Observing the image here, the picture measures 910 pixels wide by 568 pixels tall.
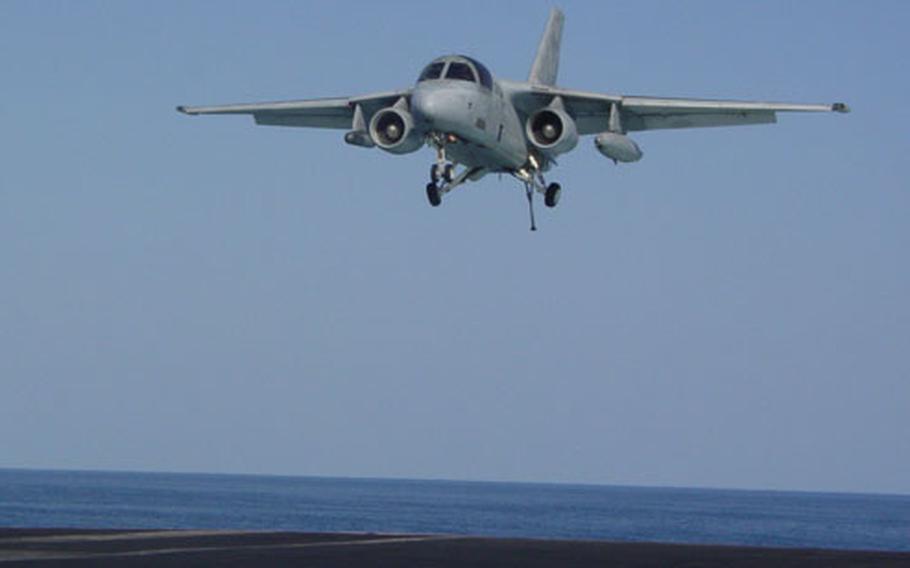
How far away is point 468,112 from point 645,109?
7200mm

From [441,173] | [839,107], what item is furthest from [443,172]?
[839,107]

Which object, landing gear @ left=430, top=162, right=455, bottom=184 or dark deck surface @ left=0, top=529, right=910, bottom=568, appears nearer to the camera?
dark deck surface @ left=0, top=529, right=910, bottom=568

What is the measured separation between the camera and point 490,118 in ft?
98.5

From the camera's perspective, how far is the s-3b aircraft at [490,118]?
28.7 meters

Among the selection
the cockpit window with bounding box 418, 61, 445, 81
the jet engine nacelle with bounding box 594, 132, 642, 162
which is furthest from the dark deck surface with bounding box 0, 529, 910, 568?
the jet engine nacelle with bounding box 594, 132, 642, 162

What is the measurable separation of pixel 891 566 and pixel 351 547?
842 centimetres

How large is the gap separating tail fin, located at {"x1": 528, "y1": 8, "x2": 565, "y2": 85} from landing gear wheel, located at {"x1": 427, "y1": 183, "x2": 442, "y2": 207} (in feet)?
26.2

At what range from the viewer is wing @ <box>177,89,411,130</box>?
3262 centimetres

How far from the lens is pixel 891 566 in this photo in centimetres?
1988

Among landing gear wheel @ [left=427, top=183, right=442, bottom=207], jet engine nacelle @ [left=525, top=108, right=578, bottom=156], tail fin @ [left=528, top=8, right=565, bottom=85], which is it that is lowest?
landing gear wheel @ [left=427, top=183, right=442, bottom=207]

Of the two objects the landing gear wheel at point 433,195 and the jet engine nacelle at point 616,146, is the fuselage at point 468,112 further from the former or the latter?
the jet engine nacelle at point 616,146

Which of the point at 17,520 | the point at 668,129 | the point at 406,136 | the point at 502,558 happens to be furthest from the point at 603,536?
the point at 502,558

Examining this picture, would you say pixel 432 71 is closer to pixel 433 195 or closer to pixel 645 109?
pixel 433 195

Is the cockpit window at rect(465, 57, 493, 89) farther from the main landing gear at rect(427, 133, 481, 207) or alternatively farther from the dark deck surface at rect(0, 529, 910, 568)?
the dark deck surface at rect(0, 529, 910, 568)
